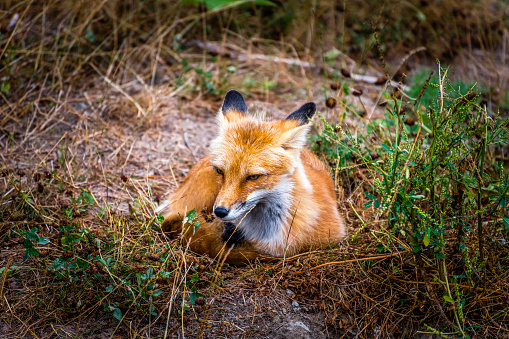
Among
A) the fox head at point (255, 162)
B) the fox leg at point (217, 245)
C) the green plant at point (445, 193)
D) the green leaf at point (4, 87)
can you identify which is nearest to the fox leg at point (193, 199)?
the fox leg at point (217, 245)

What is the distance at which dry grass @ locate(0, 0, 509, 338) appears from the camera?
2727mm

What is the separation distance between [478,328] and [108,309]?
8.23ft

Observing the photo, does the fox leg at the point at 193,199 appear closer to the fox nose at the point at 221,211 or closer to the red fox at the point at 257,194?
the red fox at the point at 257,194

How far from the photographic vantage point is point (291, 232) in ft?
11.3

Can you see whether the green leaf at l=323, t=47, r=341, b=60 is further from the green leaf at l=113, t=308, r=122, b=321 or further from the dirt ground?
the green leaf at l=113, t=308, r=122, b=321

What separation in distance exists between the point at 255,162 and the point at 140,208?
137 centimetres

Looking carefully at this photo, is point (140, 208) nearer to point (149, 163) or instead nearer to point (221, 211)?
point (149, 163)

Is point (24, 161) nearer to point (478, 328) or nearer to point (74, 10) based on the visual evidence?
point (74, 10)

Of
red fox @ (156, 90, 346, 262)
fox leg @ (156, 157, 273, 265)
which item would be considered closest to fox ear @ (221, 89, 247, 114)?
red fox @ (156, 90, 346, 262)

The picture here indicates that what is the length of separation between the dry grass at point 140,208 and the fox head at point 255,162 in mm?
519

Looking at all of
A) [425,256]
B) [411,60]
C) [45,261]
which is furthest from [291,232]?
[411,60]

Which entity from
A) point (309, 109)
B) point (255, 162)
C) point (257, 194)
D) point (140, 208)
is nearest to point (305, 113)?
point (309, 109)

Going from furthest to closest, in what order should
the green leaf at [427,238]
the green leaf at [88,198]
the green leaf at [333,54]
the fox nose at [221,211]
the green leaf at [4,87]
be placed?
the green leaf at [333,54] → the green leaf at [4,87] → the green leaf at [88,198] → the fox nose at [221,211] → the green leaf at [427,238]

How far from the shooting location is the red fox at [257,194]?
3.14m
